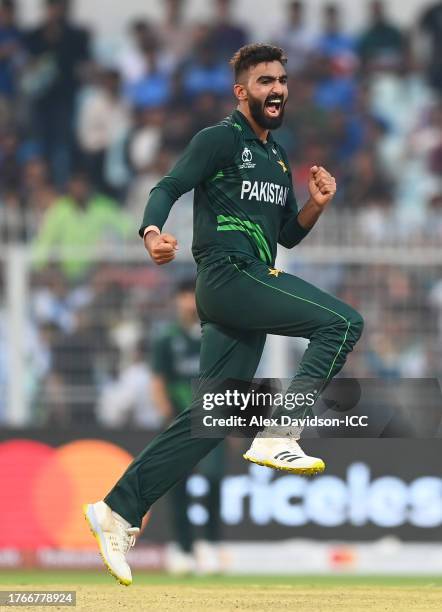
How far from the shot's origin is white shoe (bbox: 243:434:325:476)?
7.52m

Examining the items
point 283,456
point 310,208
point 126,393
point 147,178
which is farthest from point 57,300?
point 283,456

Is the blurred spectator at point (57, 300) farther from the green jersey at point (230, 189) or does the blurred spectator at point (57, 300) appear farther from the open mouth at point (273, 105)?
the open mouth at point (273, 105)

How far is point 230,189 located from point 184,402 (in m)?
5.19

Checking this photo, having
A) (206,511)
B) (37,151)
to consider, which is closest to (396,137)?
(37,151)

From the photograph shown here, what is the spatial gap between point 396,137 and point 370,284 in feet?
16.6

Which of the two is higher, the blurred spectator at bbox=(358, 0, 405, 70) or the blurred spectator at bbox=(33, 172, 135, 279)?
the blurred spectator at bbox=(358, 0, 405, 70)

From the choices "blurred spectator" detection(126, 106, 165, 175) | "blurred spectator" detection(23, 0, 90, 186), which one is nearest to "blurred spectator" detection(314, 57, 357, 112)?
"blurred spectator" detection(126, 106, 165, 175)

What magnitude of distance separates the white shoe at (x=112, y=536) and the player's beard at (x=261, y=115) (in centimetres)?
221

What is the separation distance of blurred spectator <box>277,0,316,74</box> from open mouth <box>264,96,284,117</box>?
1031cm

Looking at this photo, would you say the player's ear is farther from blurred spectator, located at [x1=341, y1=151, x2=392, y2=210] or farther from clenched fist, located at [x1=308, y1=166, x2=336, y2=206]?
blurred spectator, located at [x1=341, y1=151, x2=392, y2=210]

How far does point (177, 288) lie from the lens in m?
13.1

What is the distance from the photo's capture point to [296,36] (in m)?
18.2

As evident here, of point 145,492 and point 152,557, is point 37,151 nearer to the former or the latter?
point 152,557

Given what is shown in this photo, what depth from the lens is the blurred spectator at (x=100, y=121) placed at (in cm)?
1756
